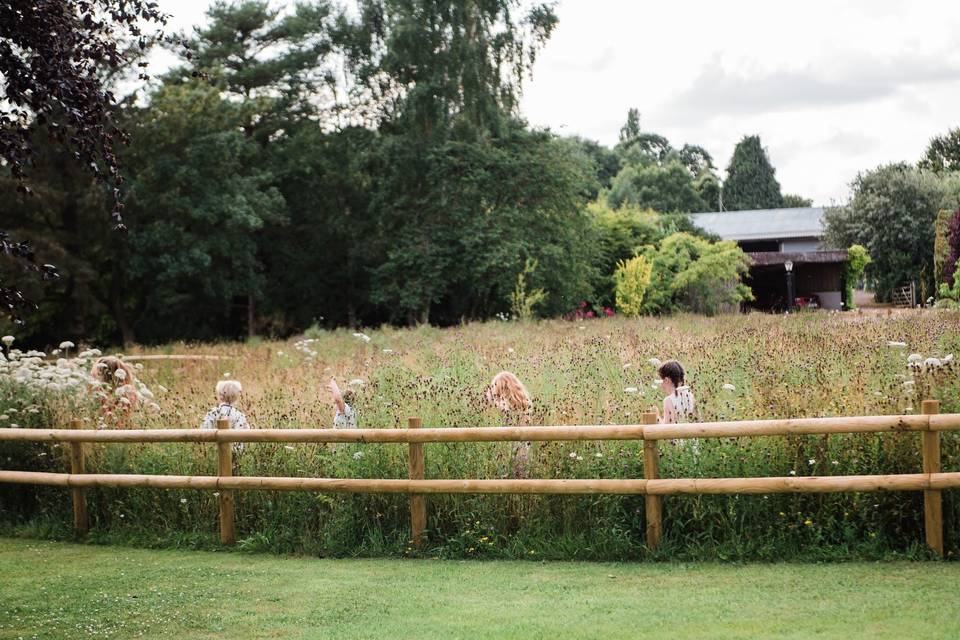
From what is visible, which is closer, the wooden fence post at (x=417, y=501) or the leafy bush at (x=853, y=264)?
the wooden fence post at (x=417, y=501)

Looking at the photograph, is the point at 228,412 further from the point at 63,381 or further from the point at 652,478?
the point at 652,478

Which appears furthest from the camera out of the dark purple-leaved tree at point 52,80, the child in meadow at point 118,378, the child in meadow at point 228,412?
the child in meadow at point 118,378

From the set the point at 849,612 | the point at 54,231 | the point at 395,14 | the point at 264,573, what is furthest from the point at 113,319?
the point at 849,612

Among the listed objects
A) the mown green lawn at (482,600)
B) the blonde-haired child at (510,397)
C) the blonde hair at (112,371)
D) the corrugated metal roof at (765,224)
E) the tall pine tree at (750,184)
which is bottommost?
the mown green lawn at (482,600)

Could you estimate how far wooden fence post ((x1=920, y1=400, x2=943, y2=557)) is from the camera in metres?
7.40

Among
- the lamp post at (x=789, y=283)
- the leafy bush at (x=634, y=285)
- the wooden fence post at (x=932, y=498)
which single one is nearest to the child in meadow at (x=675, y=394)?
the wooden fence post at (x=932, y=498)

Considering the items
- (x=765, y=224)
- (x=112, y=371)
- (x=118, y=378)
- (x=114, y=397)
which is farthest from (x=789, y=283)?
(x=114, y=397)

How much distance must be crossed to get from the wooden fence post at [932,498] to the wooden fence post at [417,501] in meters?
3.93

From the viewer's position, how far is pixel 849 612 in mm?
6098

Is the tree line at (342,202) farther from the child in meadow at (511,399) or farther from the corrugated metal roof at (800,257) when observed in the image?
the child in meadow at (511,399)

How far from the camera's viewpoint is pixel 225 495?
30.9 ft

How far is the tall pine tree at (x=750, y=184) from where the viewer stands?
292 feet

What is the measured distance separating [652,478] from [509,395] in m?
1.98

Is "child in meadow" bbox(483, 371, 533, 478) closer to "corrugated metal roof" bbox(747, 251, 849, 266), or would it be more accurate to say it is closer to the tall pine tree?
"corrugated metal roof" bbox(747, 251, 849, 266)
